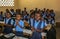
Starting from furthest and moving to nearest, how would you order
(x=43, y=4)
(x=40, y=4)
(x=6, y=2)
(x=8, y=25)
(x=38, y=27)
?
1. (x=40, y=4)
2. (x=43, y=4)
3. (x=6, y=2)
4. (x=8, y=25)
5. (x=38, y=27)

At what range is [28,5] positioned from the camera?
15773 mm

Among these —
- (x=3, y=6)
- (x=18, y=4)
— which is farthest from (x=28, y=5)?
(x=3, y=6)

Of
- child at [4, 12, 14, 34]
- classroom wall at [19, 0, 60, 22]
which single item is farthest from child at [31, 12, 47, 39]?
classroom wall at [19, 0, 60, 22]

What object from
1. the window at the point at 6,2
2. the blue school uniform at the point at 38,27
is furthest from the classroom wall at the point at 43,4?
the blue school uniform at the point at 38,27

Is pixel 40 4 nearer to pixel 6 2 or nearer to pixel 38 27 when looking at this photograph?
pixel 6 2

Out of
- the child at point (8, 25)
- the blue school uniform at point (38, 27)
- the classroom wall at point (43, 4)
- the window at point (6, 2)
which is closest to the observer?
the blue school uniform at point (38, 27)

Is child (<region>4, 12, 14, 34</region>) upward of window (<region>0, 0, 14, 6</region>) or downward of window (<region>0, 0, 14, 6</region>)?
downward

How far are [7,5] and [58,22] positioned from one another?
3.84 m

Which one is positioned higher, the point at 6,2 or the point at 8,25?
the point at 6,2

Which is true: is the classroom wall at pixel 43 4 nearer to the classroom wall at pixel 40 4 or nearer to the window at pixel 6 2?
the classroom wall at pixel 40 4

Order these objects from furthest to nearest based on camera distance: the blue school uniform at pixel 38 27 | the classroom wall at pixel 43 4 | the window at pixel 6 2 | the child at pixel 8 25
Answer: the window at pixel 6 2 → the classroom wall at pixel 43 4 → the child at pixel 8 25 → the blue school uniform at pixel 38 27

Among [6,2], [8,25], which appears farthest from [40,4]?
[8,25]

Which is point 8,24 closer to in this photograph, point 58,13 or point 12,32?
point 12,32

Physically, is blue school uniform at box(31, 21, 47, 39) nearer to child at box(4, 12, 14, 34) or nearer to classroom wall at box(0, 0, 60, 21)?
child at box(4, 12, 14, 34)
